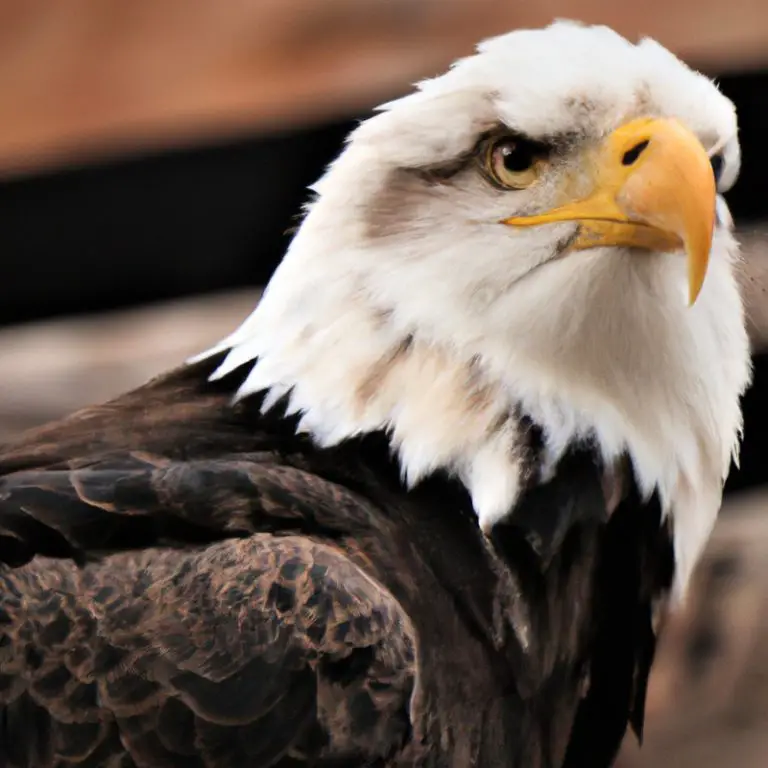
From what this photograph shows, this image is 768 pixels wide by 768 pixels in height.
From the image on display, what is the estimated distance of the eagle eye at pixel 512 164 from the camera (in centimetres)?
71

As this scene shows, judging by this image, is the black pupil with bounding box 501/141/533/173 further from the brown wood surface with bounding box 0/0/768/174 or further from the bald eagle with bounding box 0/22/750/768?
the brown wood surface with bounding box 0/0/768/174

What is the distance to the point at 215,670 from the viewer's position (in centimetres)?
64

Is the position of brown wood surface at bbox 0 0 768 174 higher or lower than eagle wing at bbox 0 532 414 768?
higher

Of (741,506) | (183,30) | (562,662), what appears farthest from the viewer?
(741,506)

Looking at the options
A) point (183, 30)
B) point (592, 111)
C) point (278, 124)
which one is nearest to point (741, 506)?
point (278, 124)

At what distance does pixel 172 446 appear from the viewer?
29.2 inches

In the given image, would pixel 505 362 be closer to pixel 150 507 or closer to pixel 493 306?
pixel 493 306

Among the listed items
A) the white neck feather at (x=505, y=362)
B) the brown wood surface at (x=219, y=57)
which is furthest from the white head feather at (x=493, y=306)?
the brown wood surface at (x=219, y=57)

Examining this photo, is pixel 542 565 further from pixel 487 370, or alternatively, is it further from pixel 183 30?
pixel 183 30

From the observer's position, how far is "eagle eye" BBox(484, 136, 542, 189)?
71 centimetres

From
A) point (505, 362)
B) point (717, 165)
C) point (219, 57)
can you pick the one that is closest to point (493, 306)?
point (505, 362)

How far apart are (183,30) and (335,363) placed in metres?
0.57

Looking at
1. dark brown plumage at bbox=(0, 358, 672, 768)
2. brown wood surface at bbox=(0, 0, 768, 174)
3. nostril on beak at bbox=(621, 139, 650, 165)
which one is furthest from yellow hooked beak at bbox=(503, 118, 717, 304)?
brown wood surface at bbox=(0, 0, 768, 174)

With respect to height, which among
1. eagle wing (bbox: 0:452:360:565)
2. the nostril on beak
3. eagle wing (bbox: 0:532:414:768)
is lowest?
eagle wing (bbox: 0:532:414:768)
